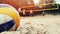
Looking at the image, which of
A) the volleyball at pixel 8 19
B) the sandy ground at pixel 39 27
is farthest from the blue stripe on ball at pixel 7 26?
the sandy ground at pixel 39 27

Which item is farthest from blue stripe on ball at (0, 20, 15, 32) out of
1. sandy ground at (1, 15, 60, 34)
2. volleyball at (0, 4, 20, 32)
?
sandy ground at (1, 15, 60, 34)

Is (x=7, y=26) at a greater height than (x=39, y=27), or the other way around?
(x=7, y=26)

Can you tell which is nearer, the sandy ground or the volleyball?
the volleyball

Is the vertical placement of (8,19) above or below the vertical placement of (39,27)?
above

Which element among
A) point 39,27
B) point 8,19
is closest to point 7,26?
point 8,19

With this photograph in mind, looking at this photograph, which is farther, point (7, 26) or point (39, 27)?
point (39, 27)

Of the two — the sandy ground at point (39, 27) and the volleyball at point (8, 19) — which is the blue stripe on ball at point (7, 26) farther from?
the sandy ground at point (39, 27)

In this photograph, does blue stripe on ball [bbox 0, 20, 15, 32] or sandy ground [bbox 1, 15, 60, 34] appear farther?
sandy ground [bbox 1, 15, 60, 34]

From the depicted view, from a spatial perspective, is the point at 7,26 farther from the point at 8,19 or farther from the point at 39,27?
the point at 39,27

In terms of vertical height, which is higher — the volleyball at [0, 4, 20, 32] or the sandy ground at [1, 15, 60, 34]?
the volleyball at [0, 4, 20, 32]

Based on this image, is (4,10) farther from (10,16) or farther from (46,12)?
(46,12)

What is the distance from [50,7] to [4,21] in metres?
2.81

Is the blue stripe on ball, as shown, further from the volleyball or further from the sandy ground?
the sandy ground

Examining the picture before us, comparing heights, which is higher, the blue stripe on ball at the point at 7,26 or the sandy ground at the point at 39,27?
the blue stripe on ball at the point at 7,26
